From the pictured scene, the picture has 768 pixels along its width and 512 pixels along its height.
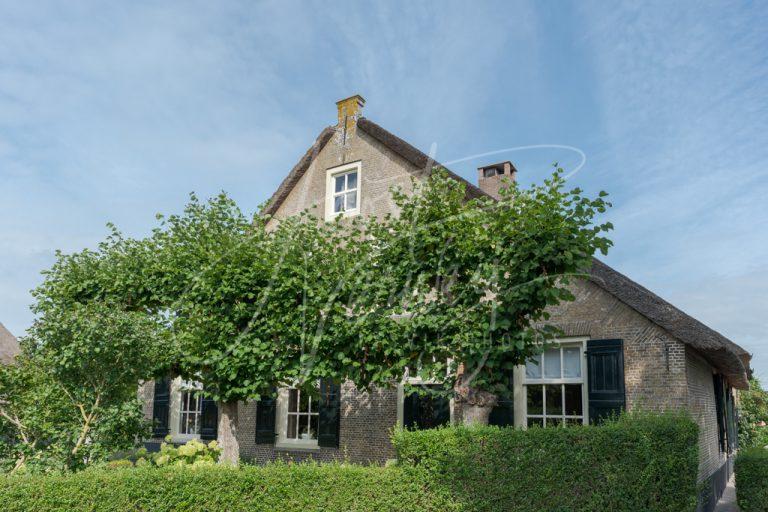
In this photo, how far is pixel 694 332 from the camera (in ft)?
30.3

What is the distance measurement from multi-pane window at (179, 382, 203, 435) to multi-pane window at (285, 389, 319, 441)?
10.7ft

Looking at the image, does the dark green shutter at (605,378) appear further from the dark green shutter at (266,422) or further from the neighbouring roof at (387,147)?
the dark green shutter at (266,422)

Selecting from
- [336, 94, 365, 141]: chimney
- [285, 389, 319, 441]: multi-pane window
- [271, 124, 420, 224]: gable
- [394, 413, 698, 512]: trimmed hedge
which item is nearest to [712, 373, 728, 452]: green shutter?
[394, 413, 698, 512]: trimmed hedge

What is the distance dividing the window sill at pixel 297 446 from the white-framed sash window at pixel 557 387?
4.63 meters

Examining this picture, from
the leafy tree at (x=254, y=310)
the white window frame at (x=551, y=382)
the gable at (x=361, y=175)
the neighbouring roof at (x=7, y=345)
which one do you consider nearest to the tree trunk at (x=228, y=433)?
the leafy tree at (x=254, y=310)

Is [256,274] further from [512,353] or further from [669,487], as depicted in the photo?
[669,487]

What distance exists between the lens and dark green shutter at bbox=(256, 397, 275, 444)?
43.7 ft

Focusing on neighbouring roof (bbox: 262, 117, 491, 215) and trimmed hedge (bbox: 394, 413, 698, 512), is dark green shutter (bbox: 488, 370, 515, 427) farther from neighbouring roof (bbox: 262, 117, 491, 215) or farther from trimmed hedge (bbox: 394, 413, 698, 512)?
neighbouring roof (bbox: 262, 117, 491, 215)

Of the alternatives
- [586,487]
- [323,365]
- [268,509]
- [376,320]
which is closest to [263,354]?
[323,365]

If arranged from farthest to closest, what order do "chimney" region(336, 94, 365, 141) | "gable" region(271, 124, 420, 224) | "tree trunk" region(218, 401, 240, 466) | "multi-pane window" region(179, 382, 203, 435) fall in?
"multi-pane window" region(179, 382, 203, 435) → "chimney" region(336, 94, 365, 141) → "gable" region(271, 124, 420, 224) → "tree trunk" region(218, 401, 240, 466)

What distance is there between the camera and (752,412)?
22141 millimetres

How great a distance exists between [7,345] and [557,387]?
1972cm

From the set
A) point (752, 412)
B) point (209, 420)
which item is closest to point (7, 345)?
point (209, 420)

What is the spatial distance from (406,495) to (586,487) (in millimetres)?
2056
